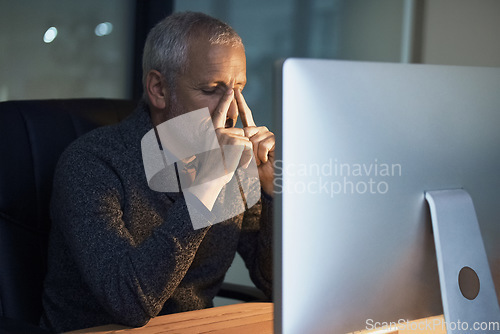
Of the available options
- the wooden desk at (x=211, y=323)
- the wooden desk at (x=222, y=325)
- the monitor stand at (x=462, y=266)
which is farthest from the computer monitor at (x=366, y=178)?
the wooden desk at (x=211, y=323)

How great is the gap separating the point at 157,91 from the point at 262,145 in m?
0.42

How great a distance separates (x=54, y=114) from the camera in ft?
4.58

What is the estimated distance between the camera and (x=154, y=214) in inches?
49.3

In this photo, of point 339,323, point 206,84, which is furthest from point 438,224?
point 206,84

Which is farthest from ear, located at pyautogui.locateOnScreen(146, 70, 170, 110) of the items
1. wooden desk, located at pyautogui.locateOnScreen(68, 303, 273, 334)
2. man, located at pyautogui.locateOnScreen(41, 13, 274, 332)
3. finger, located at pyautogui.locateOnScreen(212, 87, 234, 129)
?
wooden desk, located at pyautogui.locateOnScreen(68, 303, 273, 334)

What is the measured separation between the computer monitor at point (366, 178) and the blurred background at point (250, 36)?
4.76 ft

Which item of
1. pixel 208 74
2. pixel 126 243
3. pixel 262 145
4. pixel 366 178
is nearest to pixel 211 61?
pixel 208 74

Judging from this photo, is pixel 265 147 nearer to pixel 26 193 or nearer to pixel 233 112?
pixel 233 112

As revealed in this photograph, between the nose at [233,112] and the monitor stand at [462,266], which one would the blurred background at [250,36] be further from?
the monitor stand at [462,266]

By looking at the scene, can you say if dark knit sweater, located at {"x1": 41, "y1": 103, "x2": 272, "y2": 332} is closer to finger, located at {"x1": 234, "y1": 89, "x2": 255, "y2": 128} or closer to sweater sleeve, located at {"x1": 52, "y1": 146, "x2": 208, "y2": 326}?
sweater sleeve, located at {"x1": 52, "y1": 146, "x2": 208, "y2": 326}

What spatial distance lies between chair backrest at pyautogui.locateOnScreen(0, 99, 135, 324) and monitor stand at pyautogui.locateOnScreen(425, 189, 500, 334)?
957 millimetres

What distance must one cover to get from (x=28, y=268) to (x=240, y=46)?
2.34ft

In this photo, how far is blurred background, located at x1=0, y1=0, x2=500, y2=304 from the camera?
6.44ft

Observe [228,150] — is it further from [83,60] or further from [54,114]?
[83,60]
